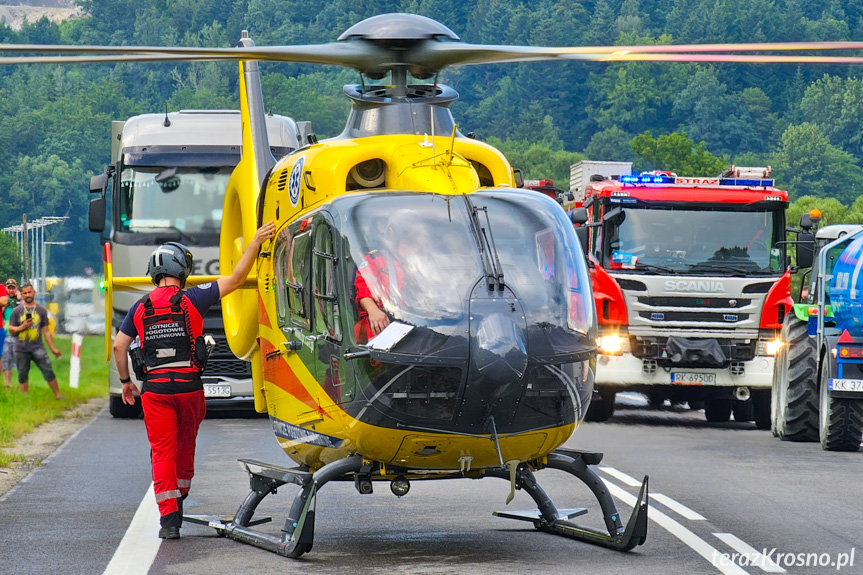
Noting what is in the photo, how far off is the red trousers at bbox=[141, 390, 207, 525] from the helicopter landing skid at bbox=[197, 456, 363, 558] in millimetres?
402

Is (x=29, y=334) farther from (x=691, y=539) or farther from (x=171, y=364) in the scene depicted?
(x=691, y=539)

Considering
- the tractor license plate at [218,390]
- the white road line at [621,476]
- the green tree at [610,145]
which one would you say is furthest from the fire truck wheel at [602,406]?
the green tree at [610,145]

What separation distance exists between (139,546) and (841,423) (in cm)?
979

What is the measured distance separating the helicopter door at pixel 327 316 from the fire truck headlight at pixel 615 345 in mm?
11300

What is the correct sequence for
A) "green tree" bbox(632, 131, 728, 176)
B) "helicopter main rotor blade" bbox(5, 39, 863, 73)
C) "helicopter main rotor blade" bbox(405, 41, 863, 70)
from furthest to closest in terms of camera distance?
"green tree" bbox(632, 131, 728, 176)
"helicopter main rotor blade" bbox(5, 39, 863, 73)
"helicopter main rotor blade" bbox(405, 41, 863, 70)

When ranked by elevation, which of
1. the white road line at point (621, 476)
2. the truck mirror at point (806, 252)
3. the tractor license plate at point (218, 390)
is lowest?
the tractor license plate at point (218, 390)

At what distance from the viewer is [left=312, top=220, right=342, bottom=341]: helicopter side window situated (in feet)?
30.5

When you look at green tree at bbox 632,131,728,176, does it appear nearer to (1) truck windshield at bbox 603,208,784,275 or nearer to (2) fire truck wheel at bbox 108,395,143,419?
(1) truck windshield at bbox 603,208,784,275

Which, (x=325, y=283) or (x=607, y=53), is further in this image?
(x=325, y=283)

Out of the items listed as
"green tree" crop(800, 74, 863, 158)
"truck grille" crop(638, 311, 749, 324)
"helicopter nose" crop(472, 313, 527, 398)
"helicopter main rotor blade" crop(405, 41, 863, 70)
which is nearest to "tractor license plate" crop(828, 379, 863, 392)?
"truck grille" crop(638, 311, 749, 324)

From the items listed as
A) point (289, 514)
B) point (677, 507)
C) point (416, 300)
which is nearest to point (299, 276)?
point (416, 300)

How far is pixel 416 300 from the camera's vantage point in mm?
8820

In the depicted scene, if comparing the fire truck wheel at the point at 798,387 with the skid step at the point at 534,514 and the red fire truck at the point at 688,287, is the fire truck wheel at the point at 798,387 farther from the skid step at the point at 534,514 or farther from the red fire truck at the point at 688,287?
the skid step at the point at 534,514

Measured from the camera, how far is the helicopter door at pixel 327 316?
9219mm
